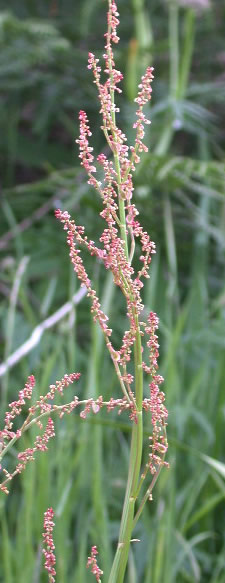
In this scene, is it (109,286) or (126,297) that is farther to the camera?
(109,286)

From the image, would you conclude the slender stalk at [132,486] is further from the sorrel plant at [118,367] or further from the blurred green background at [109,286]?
the blurred green background at [109,286]

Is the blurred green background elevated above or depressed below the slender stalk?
above

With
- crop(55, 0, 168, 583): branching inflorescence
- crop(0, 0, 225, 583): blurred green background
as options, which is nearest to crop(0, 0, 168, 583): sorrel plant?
crop(55, 0, 168, 583): branching inflorescence

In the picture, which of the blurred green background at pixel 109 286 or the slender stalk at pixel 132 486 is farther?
the blurred green background at pixel 109 286

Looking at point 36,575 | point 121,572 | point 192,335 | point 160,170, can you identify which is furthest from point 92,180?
point 160,170

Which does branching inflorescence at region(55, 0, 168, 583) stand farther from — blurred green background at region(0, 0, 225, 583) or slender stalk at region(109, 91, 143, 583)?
blurred green background at region(0, 0, 225, 583)

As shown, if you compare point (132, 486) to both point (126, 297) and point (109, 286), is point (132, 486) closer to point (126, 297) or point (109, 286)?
point (126, 297)

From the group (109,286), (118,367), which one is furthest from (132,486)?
(109,286)

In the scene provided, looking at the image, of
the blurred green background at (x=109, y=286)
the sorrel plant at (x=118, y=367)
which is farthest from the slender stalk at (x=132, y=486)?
the blurred green background at (x=109, y=286)
